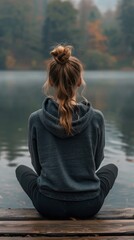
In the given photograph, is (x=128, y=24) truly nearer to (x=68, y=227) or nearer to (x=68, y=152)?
(x=68, y=152)

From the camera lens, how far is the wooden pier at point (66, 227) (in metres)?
2.03

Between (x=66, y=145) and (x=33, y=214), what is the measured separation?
376mm


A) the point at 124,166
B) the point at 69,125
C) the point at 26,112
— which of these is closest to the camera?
the point at 69,125

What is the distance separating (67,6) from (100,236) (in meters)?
51.2

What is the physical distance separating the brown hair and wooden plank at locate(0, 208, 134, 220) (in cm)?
44

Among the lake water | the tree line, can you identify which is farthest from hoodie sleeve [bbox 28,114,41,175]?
the tree line

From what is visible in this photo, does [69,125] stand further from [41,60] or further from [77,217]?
[41,60]

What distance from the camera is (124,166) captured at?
5.13 metres

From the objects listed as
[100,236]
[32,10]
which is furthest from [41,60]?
[100,236]

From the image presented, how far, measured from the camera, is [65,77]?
7.15 feet

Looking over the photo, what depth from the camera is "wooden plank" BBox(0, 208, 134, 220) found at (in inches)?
89.7

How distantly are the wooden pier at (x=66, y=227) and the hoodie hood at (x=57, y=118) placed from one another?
41 cm

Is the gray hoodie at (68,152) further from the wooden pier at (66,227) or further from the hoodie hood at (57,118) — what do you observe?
the wooden pier at (66,227)

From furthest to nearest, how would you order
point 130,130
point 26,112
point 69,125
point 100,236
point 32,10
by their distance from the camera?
point 32,10
point 26,112
point 130,130
point 69,125
point 100,236
